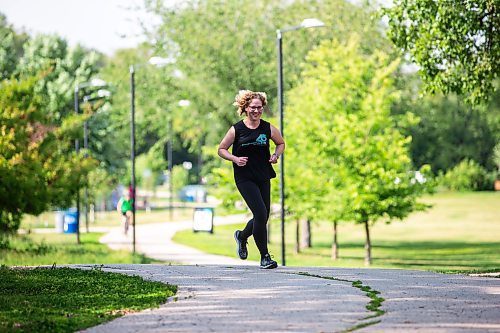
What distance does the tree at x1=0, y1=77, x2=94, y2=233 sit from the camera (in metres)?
28.3

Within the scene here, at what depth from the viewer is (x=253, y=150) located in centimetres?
1273

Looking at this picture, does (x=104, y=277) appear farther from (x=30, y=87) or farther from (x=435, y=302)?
(x=30, y=87)

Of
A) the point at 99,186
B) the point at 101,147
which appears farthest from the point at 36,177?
the point at 101,147

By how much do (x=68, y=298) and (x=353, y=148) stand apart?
24774mm

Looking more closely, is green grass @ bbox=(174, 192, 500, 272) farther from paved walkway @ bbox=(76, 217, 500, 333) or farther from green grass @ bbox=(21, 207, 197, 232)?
paved walkway @ bbox=(76, 217, 500, 333)

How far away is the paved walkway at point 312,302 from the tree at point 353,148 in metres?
21.2

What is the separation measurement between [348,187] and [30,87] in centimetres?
1045

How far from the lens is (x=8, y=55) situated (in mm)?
70375

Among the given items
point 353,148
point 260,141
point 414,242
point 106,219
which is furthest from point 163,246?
point 106,219

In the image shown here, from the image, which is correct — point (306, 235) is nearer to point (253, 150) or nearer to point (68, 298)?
point (253, 150)

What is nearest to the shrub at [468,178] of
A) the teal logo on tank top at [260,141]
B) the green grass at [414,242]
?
the green grass at [414,242]

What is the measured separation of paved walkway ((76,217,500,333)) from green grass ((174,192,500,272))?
12114mm

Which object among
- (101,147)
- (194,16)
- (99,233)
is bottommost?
(99,233)

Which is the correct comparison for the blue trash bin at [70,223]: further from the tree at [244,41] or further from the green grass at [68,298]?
the green grass at [68,298]
